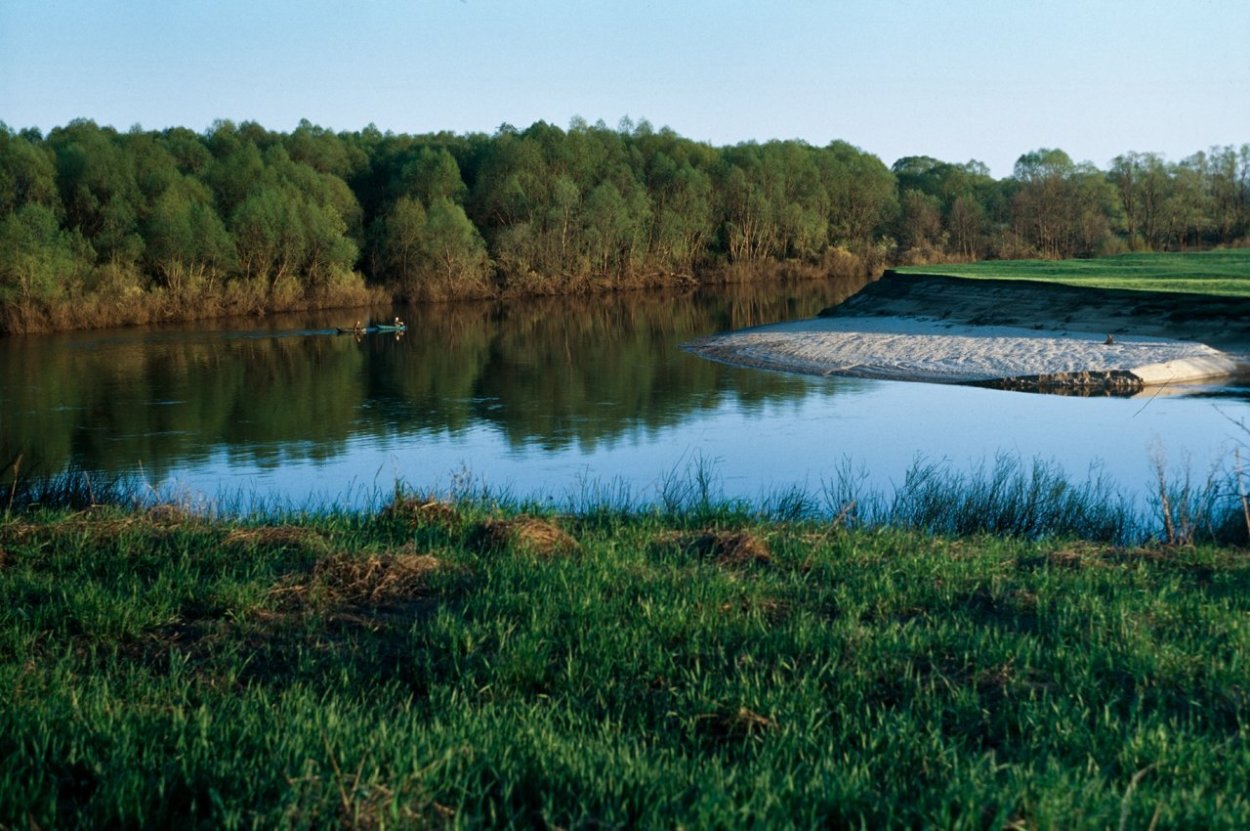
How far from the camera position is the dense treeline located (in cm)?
4450

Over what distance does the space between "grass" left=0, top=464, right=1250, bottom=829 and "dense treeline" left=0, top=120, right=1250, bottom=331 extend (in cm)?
3683

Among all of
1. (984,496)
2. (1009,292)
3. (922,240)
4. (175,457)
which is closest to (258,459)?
(175,457)

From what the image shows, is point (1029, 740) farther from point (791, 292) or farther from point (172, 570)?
point (791, 292)

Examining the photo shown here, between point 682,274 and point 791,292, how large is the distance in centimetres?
Answer: 1079

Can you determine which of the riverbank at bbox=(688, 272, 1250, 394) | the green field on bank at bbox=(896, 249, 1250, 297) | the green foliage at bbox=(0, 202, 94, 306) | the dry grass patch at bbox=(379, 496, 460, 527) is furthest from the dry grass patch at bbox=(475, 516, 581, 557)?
the green foliage at bbox=(0, 202, 94, 306)

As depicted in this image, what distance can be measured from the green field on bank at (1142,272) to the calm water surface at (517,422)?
11.6 metres

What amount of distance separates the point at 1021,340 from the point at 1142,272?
51.3 ft

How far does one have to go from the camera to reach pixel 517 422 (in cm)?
2142

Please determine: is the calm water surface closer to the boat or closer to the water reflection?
the water reflection

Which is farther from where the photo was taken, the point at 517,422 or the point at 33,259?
the point at 33,259

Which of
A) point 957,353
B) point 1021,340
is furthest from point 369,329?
point 1021,340

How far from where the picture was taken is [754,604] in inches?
235

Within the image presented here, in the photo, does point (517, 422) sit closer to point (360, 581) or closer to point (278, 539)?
point (278, 539)

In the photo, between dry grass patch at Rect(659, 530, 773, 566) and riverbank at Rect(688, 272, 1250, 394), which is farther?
riverbank at Rect(688, 272, 1250, 394)
